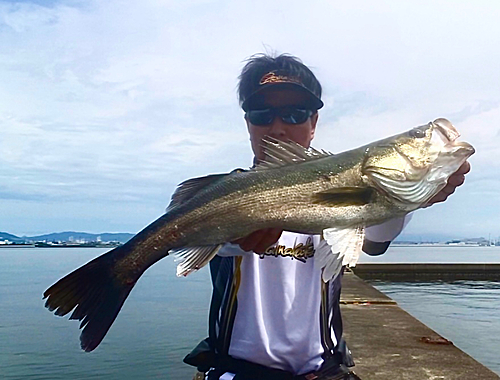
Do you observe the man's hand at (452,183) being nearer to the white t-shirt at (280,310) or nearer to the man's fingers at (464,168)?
the man's fingers at (464,168)

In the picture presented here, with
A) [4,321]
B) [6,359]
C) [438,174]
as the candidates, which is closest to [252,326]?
[438,174]

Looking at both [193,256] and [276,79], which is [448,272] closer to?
[276,79]


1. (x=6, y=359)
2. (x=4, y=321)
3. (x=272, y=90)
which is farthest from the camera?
(x=4, y=321)

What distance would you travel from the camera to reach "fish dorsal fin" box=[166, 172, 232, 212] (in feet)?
9.13

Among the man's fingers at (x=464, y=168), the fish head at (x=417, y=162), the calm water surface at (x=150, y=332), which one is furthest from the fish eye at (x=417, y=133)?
the calm water surface at (x=150, y=332)

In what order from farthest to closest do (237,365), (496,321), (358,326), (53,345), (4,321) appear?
(4,321) < (496,321) < (53,345) < (358,326) < (237,365)

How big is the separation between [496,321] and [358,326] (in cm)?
1447

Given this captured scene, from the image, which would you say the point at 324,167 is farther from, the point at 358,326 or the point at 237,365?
the point at 358,326

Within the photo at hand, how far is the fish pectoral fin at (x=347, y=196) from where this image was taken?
2541 millimetres

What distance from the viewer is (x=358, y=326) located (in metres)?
10.2

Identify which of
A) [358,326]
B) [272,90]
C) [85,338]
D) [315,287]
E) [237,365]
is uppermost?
[272,90]

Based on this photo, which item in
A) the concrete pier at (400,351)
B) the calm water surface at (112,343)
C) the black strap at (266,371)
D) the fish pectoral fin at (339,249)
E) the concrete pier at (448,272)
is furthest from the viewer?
the concrete pier at (448,272)

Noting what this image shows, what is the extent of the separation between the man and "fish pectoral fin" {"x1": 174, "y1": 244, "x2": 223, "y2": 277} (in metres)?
0.15

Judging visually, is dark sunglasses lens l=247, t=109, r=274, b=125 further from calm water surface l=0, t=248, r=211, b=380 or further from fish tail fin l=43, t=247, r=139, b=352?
calm water surface l=0, t=248, r=211, b=380
